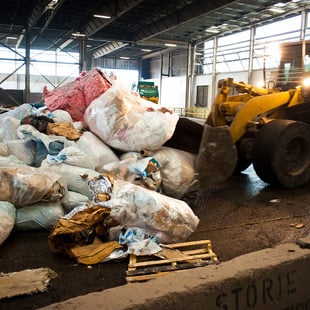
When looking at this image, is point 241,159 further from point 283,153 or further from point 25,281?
point 25,281

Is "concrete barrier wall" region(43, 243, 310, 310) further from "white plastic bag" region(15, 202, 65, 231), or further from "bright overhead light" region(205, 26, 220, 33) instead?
"bright overhead light" region(205, 26, 220, 33)

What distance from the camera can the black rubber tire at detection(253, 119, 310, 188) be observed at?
532 cm

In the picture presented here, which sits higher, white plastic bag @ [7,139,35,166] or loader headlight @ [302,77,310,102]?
loader headlight @ [302,77,310,102]

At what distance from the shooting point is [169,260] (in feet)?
9.52

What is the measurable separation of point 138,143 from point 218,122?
1937mm

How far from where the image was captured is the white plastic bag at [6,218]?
3.11m

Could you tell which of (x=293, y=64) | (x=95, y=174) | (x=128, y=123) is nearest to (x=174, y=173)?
(x=128, y=123)

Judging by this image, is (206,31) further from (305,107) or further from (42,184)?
(42,184)

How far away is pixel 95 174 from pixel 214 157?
144cm

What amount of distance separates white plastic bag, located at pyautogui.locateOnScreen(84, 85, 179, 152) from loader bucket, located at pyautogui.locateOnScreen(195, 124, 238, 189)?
463 mm

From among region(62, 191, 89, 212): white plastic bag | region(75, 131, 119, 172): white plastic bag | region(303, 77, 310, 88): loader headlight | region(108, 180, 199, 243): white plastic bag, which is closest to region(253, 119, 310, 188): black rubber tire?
region(303, 77, 310, 88): loader headlight

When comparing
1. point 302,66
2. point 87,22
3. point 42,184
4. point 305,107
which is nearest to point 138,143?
point 42,184

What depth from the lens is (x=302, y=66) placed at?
6.82 metres

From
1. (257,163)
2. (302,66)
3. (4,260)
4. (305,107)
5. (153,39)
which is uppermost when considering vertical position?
(153,39)
